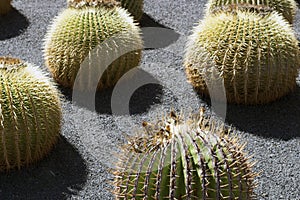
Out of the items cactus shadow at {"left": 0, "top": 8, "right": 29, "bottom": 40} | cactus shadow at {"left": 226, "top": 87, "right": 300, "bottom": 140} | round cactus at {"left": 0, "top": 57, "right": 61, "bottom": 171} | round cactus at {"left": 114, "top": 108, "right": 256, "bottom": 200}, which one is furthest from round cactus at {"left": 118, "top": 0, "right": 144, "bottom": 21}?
round cactus at {"left": 114, "top": 108, "right": 256, "bottom": 200}

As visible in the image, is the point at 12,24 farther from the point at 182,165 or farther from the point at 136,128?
the point at 182,165

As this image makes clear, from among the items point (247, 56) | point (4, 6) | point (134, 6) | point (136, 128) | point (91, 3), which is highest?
point (91, 3)

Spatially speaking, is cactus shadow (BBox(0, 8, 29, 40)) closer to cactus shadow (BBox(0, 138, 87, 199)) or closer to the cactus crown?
the cactus crown

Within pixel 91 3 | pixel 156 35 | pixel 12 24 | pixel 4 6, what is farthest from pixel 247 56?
pixel 4 6

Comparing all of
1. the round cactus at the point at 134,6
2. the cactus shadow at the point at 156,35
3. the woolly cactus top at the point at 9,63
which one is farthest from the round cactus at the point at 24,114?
the round cactus at the point at 134,6

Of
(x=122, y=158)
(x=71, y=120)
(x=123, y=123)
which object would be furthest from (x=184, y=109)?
(x=122, y=158)

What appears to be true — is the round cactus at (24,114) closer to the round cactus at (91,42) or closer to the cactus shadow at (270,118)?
the round cactus at (91,42)

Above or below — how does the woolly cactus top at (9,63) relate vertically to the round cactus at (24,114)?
above
